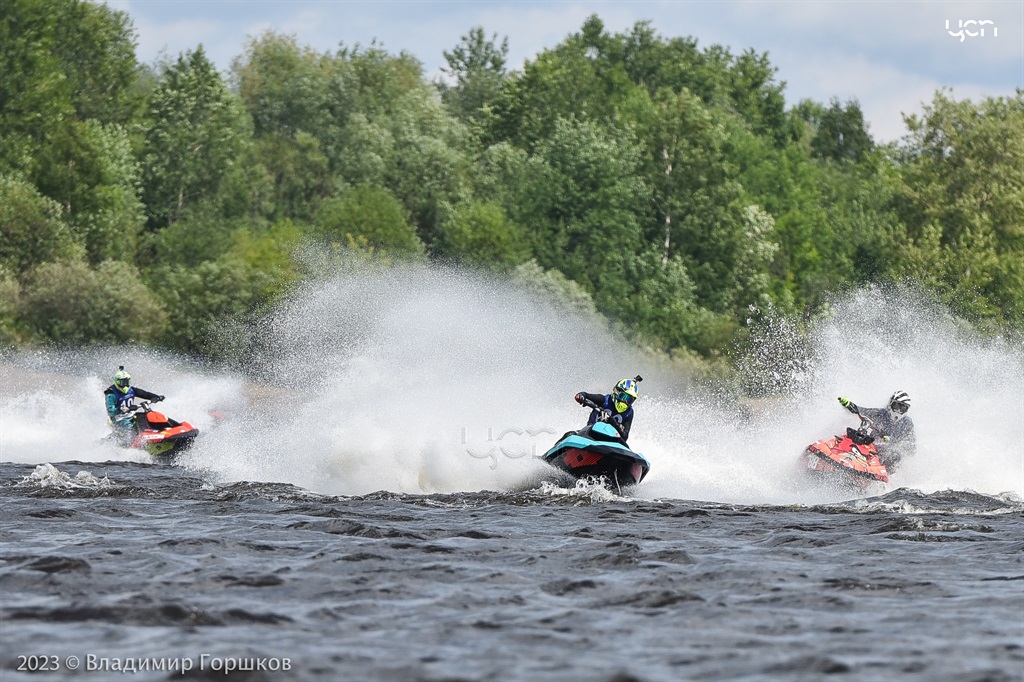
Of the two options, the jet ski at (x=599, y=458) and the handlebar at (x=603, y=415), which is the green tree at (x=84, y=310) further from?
the jet ski at (x=599, y=458)

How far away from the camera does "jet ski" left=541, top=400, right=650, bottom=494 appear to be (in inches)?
771

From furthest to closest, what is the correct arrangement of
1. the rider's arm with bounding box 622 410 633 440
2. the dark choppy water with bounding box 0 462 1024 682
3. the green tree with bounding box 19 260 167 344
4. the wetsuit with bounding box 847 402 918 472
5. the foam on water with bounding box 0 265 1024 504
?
the green tree with bounding box 19 260 167 344
the wetsuit with bounding box 847 402 918 472
the foam on water with bounding box 0 265 1024 504
the rider's arm with bounding box 622 410 633 440
the dark choppy water with bounding box 0 462 1024 682

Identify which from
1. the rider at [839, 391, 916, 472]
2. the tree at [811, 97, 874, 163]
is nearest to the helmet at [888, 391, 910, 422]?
the rider at [839, 391, 916, 472]

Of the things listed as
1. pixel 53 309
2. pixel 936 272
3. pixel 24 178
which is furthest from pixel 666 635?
pixel 936 272

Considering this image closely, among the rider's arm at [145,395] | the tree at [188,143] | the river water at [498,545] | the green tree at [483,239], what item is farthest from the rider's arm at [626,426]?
the tree at [188,143]

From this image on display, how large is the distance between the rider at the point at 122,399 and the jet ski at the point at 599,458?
9.61m

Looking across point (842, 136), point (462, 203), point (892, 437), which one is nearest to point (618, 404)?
point (892, 437)

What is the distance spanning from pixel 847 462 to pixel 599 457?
14.9ft

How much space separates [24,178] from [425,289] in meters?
17.0

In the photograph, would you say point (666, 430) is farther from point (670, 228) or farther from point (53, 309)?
point (670, 228)

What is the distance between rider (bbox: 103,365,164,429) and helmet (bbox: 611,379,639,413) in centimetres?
980

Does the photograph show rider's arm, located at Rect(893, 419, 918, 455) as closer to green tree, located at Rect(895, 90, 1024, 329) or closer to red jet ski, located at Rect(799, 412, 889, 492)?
red jet ski, located at Rect(799, 412, 889, 492)

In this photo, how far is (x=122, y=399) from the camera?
86.3 ft

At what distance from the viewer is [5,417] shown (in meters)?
30.7
